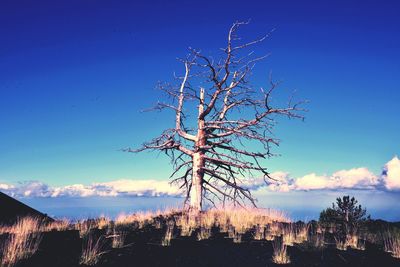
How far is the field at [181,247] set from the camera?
880 cm

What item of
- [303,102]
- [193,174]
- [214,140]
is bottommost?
[193,174]

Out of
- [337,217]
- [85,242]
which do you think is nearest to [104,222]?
[85,242]

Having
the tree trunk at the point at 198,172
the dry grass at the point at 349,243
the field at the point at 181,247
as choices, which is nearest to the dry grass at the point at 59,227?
the field at the point at 181,247

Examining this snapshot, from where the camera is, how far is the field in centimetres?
880

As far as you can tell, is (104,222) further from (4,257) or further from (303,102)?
(303,102)

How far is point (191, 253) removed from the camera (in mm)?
10062

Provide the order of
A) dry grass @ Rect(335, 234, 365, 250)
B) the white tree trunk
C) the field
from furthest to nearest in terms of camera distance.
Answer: the white tree trunk, dry grass @ Rect(335, 234, 365, 250), the field

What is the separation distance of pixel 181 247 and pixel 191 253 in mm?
701

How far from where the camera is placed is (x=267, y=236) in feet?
42.5

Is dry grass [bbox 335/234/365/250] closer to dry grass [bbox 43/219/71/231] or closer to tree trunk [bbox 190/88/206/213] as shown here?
tree trunk [bbox 190/88/206/213]

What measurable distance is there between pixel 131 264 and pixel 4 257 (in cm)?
271

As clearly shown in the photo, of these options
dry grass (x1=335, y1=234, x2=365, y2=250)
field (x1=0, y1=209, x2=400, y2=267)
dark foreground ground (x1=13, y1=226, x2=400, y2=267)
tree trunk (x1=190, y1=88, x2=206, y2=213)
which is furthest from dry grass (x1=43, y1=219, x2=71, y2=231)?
dry grass (x1=335, y1=234, x2=365, y2=250)

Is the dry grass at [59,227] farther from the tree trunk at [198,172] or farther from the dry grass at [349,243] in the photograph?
the dry grass at [349,243]

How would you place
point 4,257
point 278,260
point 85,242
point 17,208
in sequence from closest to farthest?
point 4,257 < point 278,260 < point 85,242 < point 17,208
